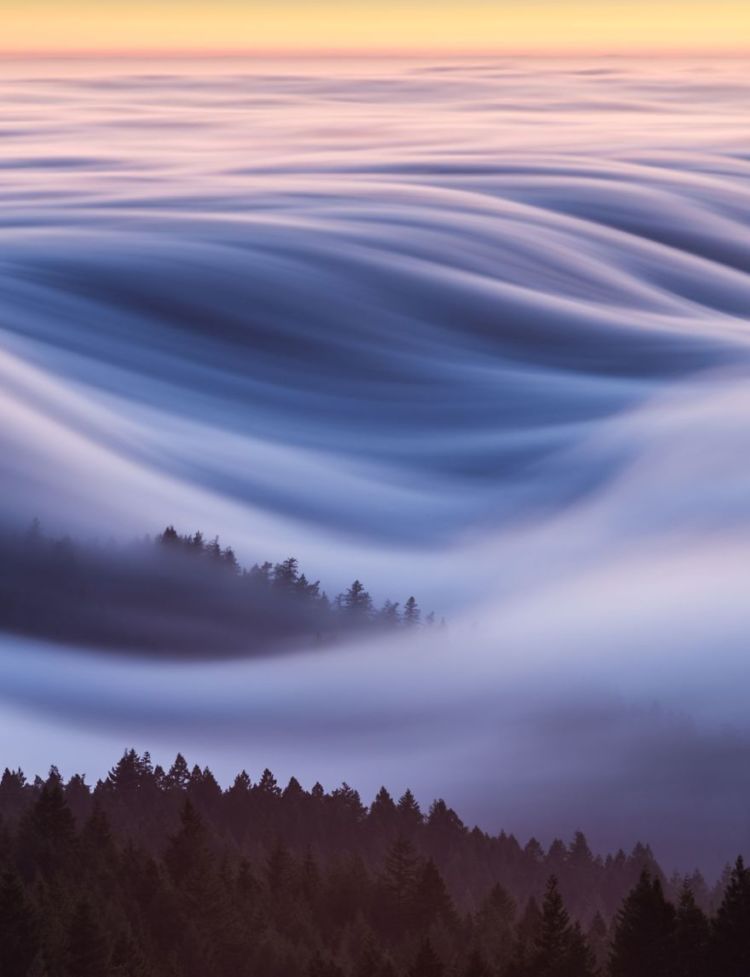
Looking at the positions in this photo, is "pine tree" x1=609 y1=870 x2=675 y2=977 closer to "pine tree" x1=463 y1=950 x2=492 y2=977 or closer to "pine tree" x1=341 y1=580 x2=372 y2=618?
"pine tree" x1=463 y1=950 x2=492 y2=977

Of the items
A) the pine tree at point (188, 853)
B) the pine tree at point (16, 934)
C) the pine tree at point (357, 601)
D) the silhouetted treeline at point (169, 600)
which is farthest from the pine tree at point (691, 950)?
the pine tree at point (357, 601)

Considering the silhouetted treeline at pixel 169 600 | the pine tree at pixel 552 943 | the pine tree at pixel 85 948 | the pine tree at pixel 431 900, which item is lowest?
the pine tree at pixel 85 948

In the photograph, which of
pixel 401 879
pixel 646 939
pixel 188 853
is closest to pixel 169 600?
pixel 188 853

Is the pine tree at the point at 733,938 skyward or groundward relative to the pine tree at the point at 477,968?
skyward

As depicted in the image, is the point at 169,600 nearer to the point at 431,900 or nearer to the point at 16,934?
the point at 431,900

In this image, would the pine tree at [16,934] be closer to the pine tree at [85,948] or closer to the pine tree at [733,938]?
the pine tree at [85,948]

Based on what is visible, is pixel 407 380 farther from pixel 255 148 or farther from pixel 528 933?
pixel 255 148
